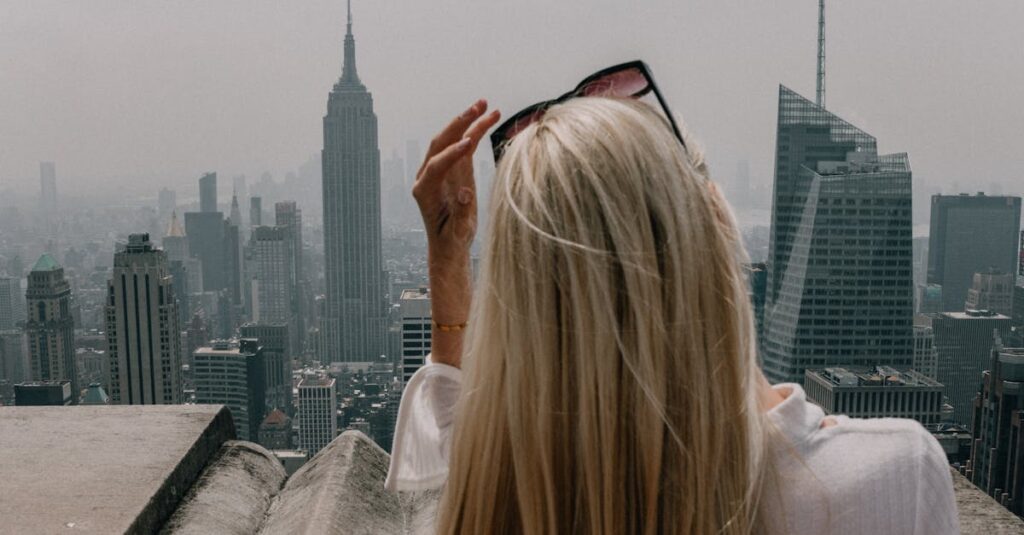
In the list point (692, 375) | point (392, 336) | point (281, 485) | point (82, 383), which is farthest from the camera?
point (392, 336)

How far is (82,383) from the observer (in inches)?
1268

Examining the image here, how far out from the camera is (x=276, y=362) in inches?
1656

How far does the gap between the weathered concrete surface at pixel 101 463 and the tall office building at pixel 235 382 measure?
34470mm

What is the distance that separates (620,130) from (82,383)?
35.0 m

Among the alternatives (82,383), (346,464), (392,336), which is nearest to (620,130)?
(346,464)

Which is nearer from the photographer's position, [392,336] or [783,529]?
[783,529]

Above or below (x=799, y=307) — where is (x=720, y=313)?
above

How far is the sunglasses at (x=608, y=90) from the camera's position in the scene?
71 cm

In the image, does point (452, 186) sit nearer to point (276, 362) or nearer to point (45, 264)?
point (45, 264)

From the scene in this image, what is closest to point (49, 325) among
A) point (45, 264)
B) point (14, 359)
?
point (14, 359)

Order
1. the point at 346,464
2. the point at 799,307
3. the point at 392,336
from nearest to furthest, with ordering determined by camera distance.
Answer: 1. the point at 346,464
2. the point at 799,307
3. the point at 392,336

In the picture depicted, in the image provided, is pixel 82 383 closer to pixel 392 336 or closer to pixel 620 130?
pixel 392 336

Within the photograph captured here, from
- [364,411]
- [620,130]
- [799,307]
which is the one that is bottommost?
[364,411]

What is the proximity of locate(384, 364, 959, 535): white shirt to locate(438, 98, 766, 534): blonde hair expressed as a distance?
3 centimetres
